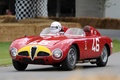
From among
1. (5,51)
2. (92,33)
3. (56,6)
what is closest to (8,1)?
(56,6)

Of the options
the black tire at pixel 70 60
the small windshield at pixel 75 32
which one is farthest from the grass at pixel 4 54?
the black tire at pixel 70 60

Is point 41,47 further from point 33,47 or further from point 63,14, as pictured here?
point 63,14

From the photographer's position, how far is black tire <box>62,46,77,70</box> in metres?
12.8

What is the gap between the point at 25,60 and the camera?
12.8 meters

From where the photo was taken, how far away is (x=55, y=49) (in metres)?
12.7

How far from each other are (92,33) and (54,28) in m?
1.21

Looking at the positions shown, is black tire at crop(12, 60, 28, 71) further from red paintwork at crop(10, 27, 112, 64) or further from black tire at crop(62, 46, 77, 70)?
black tire at crop(62, 46, 77, 70)

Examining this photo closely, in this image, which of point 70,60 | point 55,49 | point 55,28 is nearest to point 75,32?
point 55,28

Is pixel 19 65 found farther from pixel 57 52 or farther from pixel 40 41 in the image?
pixel 57 52

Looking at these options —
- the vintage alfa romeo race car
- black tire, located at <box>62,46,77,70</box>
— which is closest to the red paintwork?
the vintage alfa romeo race car

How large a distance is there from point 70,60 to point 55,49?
0.55 metres

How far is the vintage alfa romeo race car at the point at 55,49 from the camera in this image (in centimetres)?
1271

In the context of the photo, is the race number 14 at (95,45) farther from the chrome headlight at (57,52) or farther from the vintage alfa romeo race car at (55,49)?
the chrome headlight at (57,52)

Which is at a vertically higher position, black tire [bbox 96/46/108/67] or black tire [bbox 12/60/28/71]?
black tire [bbox 12/60/28/71]
